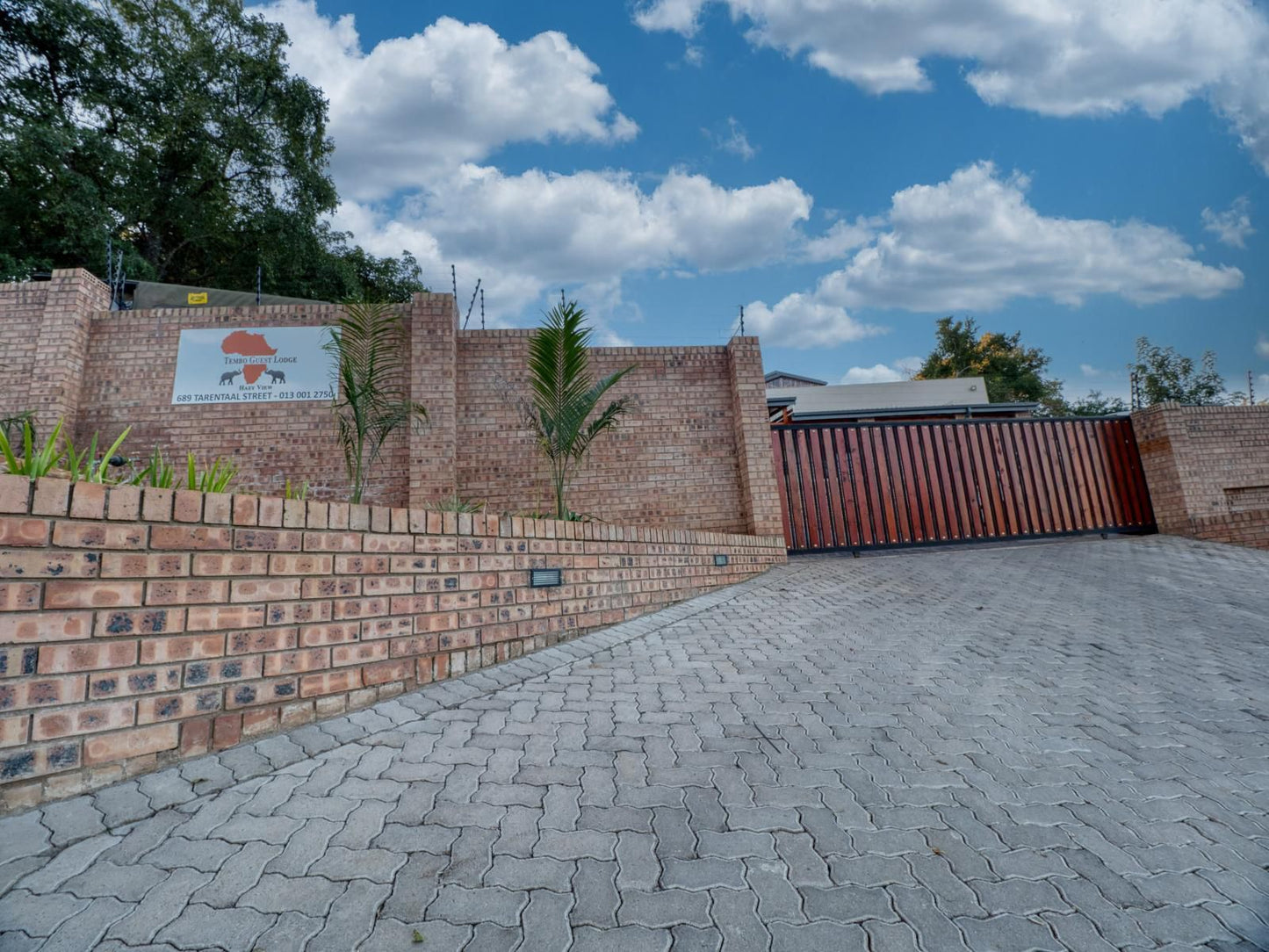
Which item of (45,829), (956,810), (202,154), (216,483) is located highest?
(202,154)

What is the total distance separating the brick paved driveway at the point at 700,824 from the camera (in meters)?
1.32

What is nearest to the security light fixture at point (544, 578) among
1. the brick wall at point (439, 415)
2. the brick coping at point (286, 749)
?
the brick coping at point (286, 749)

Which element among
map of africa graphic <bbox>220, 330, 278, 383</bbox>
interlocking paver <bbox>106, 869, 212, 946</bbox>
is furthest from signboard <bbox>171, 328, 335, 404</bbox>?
interlocking paver <bbox>106, 869, 212, 946</bbox>

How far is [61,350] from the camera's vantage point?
684cm

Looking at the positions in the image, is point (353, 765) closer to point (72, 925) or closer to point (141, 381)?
point (72, 925)

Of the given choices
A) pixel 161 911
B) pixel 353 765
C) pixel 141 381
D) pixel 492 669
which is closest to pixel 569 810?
pixel 353 765

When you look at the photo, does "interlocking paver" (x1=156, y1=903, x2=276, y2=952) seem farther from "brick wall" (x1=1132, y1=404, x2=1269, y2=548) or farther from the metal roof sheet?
the metal roof sheet

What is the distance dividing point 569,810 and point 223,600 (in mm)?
1402

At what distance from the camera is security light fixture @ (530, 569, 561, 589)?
11.5ft

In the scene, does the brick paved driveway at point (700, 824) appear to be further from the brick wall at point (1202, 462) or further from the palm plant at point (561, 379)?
the brick wall at point (1202, 462)

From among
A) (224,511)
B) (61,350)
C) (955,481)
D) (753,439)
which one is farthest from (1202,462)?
(61,350)

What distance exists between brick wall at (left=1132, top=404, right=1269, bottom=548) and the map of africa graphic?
13.2 meters

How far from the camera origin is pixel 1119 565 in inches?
268

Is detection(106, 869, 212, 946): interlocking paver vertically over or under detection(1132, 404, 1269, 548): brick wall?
under
